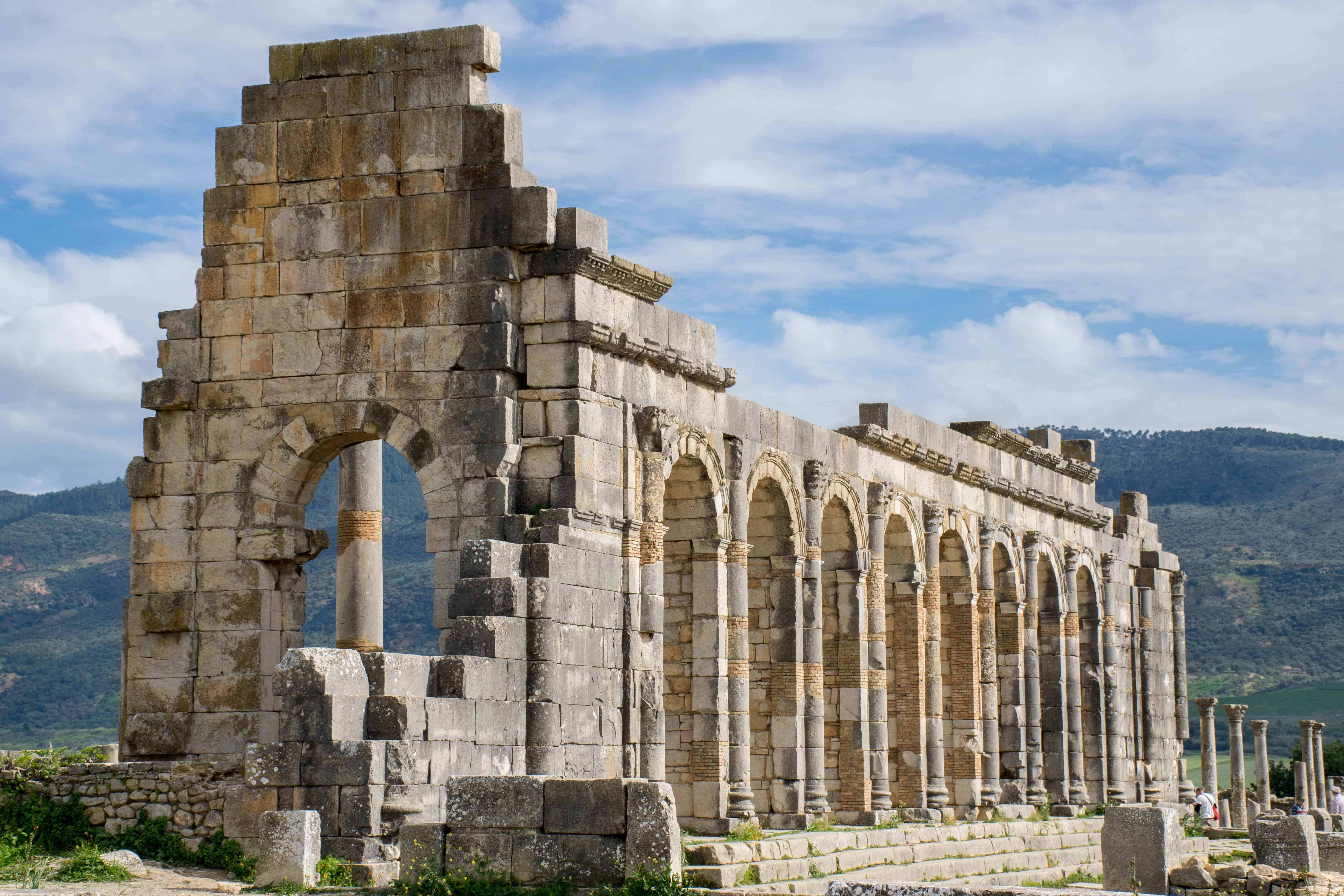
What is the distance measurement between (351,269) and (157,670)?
4.68m

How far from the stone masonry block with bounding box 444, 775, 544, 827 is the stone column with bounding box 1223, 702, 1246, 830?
1065 inches

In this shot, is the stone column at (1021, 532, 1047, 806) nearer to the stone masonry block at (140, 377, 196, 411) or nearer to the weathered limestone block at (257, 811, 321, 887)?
the stone masonry block at (140, 377, 196, 411)

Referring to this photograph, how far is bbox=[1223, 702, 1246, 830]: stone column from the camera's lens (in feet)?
133

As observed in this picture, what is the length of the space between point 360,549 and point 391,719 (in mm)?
7237

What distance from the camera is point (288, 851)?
16047 mm

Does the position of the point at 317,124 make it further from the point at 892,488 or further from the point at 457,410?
the point at 892,488

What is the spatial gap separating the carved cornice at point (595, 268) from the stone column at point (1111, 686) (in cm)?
1858

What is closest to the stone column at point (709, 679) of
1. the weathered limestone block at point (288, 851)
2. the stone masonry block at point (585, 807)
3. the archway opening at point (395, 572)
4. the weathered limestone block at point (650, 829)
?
the weathered limestone block at point (288, 851)

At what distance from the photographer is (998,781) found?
32.3m

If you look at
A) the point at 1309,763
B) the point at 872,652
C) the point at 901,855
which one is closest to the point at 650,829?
the point at 901,855

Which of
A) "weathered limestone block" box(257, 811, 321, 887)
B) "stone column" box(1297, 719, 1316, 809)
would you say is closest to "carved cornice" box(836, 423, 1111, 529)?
"stone column" box(1297, 719, 1316, 809)

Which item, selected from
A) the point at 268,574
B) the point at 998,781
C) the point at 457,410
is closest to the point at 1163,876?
the point at 457,410

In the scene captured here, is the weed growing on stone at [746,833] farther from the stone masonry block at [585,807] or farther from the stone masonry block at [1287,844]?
the stone masonry block at [585,807]

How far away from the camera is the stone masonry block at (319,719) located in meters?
17.1
